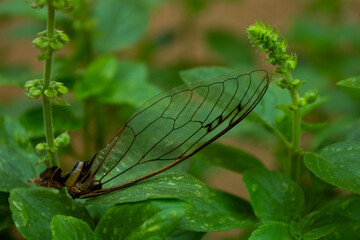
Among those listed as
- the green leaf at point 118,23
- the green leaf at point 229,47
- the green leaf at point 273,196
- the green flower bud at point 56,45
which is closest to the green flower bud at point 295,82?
the green leaf at point 273,196

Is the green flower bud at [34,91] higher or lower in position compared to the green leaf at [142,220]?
higher

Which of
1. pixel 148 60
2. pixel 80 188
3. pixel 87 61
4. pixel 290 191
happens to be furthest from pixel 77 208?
pixel 148 60

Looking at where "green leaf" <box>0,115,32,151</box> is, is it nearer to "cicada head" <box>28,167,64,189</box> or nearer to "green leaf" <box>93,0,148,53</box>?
"cicada head" <box>28,167,64,189</box>

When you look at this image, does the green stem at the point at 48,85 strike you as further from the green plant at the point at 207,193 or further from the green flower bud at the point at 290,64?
the green flower bud at the point at 290,64

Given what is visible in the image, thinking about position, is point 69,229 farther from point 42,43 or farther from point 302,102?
point 302,102

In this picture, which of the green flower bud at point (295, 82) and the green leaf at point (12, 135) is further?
the green leaf at point (12, 135)

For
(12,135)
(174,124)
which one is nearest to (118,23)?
(12,135)

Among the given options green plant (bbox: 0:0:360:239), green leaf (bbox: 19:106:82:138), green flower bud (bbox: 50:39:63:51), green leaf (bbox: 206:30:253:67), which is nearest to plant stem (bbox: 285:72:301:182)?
green plant (bbox: 0:0:360:239)
